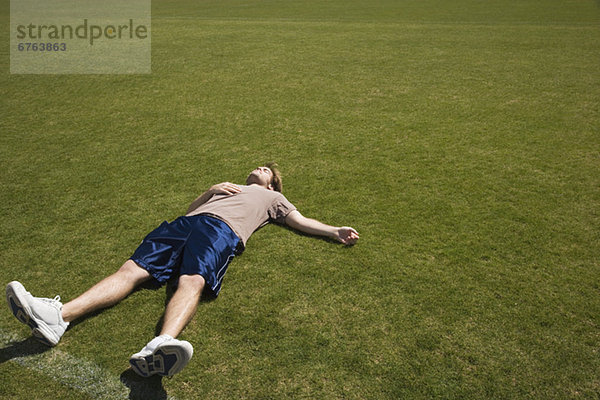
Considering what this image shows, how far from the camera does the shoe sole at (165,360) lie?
255 cm

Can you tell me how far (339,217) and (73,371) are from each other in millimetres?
2652

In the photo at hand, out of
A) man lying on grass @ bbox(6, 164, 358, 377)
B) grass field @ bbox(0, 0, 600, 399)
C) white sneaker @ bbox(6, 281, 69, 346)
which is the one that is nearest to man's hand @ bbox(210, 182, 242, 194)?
man lying on grass @ bbox(6, 164, 358, 377)

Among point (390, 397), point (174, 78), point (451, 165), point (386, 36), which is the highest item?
point (386, 36)

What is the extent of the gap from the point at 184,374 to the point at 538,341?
242cm

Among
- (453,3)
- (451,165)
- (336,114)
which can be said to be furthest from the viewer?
(453,3)

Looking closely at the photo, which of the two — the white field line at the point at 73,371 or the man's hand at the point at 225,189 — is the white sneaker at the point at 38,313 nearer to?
the white field line at the point at 73,371

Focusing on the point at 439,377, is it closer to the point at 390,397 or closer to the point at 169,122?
the point at 390,397

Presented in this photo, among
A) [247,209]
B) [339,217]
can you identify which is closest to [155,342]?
[247,209]

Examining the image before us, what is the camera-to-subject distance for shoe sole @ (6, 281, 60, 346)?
9.18 ft

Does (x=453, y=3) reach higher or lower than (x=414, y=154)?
higher

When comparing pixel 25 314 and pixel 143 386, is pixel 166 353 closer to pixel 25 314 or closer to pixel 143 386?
pixel 143 386

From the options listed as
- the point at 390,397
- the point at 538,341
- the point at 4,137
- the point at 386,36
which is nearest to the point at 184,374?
the point at 390,397

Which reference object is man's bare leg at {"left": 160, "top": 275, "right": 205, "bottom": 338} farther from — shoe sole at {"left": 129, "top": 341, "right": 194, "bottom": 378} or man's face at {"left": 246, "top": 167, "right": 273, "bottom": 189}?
man's face at {"left": 246, "top": 167, "right": 273, "bottom": 189}

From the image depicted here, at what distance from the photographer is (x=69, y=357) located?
2.93 meters
